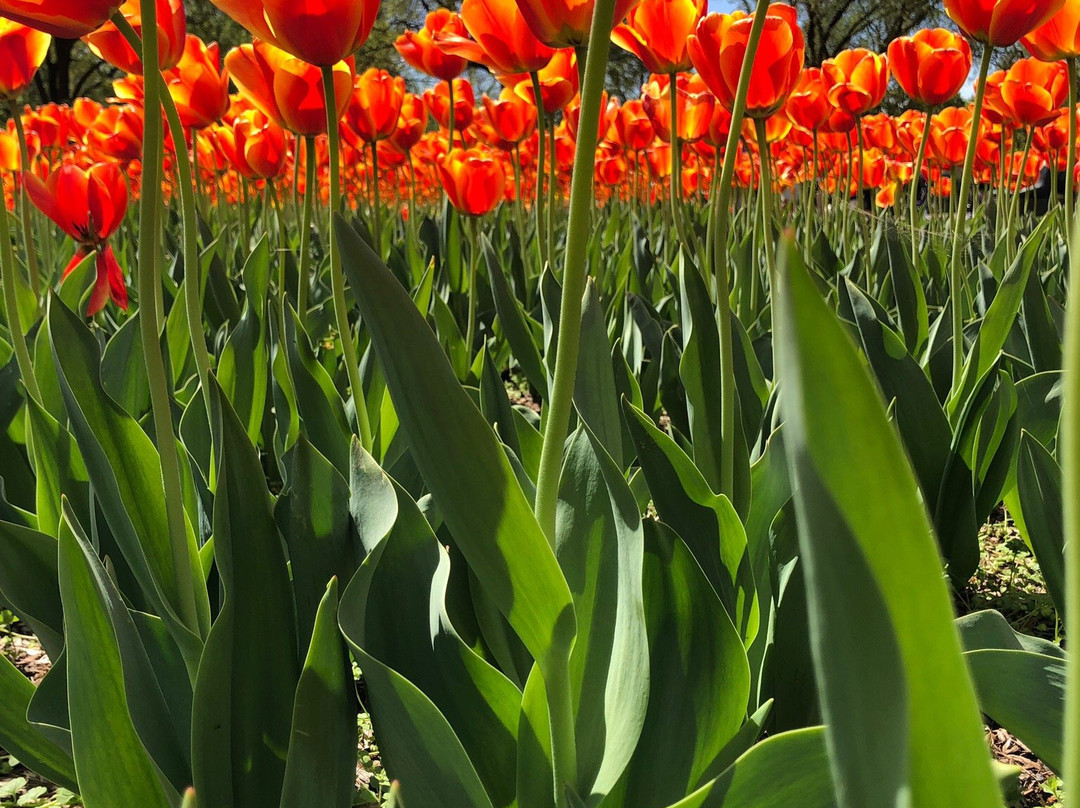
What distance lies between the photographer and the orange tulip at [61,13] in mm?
640

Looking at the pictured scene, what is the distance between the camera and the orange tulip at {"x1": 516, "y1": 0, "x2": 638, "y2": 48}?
718mm

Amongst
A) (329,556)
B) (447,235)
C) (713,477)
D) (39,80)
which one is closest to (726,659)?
(329,556)

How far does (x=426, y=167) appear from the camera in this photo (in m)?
5.62

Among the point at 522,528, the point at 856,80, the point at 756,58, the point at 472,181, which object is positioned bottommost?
the point at 522,528

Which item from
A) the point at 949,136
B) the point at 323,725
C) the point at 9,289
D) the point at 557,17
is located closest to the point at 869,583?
the point at 323,725

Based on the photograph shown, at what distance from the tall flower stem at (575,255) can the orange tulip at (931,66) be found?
120cm

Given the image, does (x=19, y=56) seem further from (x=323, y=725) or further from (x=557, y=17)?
(x=323, y=725)

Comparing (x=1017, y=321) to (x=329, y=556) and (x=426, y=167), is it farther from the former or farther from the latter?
(x=426, y=167)

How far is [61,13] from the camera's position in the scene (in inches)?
25.6

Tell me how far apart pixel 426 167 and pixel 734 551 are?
16.6ft

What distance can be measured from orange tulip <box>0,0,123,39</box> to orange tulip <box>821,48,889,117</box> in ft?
4.94

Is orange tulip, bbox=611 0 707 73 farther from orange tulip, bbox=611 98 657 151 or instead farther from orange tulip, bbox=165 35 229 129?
orange tulip, bbox=611 98 657 151

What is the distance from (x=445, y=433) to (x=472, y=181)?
57.6 inches

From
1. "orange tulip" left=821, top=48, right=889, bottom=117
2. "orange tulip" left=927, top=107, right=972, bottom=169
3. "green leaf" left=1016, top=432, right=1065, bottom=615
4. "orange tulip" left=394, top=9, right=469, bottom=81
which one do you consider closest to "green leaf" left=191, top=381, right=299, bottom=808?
"green leaf" left=1016, top=432, right=1065, bottom=615
